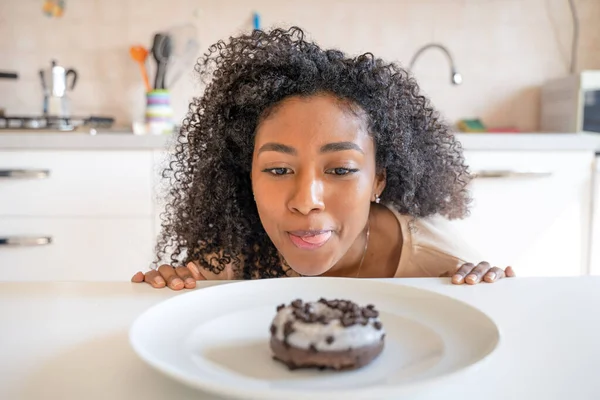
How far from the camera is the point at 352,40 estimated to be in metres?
2.55

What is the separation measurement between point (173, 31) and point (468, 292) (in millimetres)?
2093

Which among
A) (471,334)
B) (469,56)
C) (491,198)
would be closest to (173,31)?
(469,56)

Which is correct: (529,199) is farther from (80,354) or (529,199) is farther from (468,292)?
(80,354)

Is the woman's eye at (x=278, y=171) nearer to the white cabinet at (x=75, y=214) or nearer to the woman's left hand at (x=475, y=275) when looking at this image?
the woman's left hand at (x=475, y=275)

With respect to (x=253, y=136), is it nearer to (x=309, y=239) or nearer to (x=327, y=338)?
(x=309, y=239)

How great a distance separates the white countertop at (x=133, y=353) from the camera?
1.39ft

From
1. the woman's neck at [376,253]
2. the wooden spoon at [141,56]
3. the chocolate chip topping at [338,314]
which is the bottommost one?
the woman's neck at [376,253]

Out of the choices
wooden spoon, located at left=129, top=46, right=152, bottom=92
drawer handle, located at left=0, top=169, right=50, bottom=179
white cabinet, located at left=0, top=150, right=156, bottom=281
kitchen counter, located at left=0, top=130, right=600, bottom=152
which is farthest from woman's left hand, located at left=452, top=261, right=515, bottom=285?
wooden spoon, located at left=129, top=46, right=152, bottom=92

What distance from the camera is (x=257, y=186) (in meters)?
0.97

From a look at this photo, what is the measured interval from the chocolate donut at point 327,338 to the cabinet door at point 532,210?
5.27 ft

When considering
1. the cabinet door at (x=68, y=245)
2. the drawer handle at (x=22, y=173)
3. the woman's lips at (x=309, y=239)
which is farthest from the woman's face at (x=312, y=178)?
the drawer handle at (x=22, y=173)

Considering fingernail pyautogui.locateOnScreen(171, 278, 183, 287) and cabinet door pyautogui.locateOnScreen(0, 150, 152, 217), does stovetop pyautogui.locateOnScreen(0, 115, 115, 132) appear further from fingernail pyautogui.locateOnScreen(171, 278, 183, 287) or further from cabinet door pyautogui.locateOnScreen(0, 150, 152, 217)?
fingernail pyautogui.locateOnScreen(171, 278, 183, 287)

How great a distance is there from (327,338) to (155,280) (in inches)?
15.2

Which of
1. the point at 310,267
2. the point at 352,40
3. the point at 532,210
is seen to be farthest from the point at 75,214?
the point at 532,210
